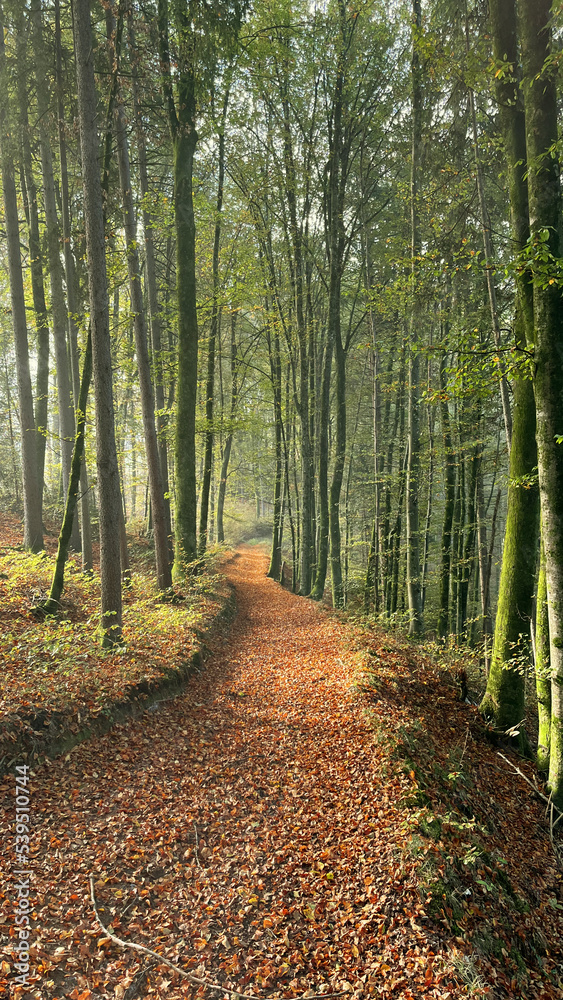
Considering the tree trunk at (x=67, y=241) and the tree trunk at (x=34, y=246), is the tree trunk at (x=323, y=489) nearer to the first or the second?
the tree trunk at (x=67, y=241)

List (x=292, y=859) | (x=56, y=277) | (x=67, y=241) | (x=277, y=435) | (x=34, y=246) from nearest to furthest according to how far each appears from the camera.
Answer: (x=292, y=859) → (x=67, y=241) → (x=56, y=277) → (x=34, y=246) → (x=277, y=435)

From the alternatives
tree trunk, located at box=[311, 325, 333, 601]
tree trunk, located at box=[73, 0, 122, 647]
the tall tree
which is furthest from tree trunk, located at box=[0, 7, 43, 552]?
tree trunk, located at box=[311, 325, 333, 601]

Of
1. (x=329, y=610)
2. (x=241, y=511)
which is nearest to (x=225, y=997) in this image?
(x=329, y=610)

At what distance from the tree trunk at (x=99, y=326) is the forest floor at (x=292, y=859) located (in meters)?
1.96

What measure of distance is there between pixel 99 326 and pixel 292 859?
692 centimetres

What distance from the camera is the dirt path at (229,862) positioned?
3361 millimetres

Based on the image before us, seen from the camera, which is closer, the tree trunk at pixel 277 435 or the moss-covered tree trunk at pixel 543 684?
the moss-covered tree trunk at pixel 543 684

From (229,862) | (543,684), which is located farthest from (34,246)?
(543,684)

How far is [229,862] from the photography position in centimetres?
437

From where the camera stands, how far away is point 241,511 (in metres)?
39.9

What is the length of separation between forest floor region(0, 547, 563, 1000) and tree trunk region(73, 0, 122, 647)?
196cm

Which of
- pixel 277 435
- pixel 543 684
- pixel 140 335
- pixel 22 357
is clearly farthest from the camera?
pixel 277 435

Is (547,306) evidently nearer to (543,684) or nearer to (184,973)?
(543,684)

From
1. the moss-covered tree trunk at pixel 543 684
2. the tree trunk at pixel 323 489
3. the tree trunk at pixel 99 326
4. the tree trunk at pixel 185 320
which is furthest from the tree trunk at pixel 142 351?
the moss-covered tree trunk at pixel 543 684
